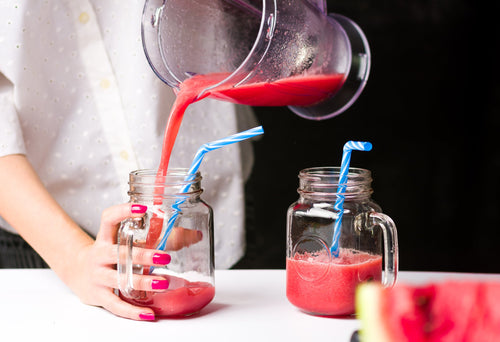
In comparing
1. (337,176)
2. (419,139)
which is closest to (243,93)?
(337,176)

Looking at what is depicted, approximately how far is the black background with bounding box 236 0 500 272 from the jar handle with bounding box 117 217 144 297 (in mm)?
1276

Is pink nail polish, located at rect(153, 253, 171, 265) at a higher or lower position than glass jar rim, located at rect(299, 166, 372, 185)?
lower

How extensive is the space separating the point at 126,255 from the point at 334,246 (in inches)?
10.9

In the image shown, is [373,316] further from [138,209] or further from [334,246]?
[138,209]

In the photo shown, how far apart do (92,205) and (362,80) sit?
64cm

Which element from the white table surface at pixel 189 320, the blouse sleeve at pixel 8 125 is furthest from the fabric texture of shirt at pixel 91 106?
the white table surface at pixel 189 320

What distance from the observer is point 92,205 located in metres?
1.31

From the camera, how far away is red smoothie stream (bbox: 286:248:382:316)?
78 cm

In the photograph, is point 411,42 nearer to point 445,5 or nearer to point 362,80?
point 445,5

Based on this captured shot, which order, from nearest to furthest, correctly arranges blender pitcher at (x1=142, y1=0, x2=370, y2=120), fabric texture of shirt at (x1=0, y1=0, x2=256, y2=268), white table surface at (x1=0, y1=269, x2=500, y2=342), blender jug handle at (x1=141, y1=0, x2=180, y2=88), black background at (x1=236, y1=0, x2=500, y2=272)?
white table surface at (x1=0, y1=269, x2=500, y2=342) < blender pitcher at (x1=142, y1=0, x2=370, y2=120) < blender jug handle at (x1=141, y1=0, x2=180, y2=88) < fabric texture of shirt at (x1=0, y1=0, x2=256, y2=268) < black background at (x1=236, y1=0, x2=500, y2=272)

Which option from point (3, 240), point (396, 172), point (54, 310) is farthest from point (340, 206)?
point (396, 172)

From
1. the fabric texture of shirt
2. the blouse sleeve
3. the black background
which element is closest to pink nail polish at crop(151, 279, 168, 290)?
the blouse sleeve

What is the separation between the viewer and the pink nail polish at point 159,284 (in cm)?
78

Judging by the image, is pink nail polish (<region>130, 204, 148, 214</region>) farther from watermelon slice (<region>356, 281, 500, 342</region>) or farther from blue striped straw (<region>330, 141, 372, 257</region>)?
watermelon slice (<region>356, 281, 500, 342</region>)
